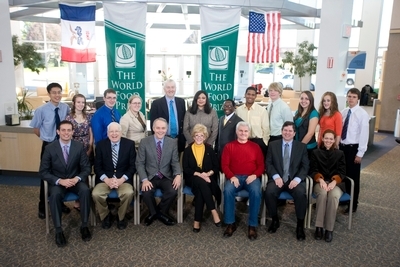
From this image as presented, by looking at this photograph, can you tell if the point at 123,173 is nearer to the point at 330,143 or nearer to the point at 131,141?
the point at 131,141

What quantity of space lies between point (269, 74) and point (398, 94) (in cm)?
842

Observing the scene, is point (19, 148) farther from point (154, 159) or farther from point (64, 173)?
point (154, 159)

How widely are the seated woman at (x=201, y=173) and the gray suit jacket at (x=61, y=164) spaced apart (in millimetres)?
1158

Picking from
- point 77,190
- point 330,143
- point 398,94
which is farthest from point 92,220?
point 398,94

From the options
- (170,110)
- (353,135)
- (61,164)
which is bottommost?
(61,164)

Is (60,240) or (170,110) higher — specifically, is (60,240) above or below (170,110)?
below

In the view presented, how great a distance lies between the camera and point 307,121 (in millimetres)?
4391

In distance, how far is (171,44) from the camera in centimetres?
1833

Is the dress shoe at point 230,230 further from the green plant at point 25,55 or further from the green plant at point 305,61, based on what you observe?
the green plant at point 305,61

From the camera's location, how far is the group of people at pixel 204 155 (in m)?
3.87

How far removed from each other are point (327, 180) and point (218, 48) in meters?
2.73

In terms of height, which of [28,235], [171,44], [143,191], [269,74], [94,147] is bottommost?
[28,235]

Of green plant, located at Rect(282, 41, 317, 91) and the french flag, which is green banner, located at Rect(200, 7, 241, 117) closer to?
the french flag

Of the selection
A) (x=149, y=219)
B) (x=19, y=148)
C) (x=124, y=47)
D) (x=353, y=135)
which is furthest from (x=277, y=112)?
(x=19, y=148)
